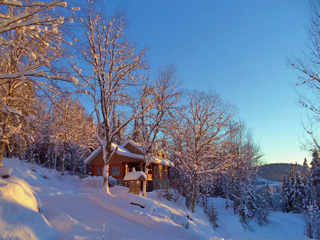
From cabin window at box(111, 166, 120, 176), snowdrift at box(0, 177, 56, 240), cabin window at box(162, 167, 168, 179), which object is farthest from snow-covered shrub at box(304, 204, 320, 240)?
cabin window at box(111, 166, 120, 176)

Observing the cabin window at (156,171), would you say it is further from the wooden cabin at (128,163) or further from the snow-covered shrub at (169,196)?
the snow-covered shrub at (169,196)

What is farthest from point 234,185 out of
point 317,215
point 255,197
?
point 317,215

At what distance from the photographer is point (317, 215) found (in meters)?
18.6

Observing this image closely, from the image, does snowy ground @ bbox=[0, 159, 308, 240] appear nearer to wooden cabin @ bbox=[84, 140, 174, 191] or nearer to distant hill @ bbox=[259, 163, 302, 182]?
wooden cabin @ bbox=[84, 140, 174, 191]

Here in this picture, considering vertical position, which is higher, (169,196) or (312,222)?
(169,196)

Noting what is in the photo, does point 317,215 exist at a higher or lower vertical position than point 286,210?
higher

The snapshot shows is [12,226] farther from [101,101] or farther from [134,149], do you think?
[134,149]

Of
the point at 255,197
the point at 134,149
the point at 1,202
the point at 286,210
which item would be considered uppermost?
the point at 134,149

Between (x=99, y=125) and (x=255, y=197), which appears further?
(x=255, y=197)

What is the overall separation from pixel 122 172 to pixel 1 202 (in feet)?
76.2

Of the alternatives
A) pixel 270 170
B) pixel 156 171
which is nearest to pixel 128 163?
pixel 156 171

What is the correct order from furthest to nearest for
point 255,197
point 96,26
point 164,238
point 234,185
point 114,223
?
1. point 234,185
2. point 255,197
3. point 96,26
4. point 114,223
5. point 164,238

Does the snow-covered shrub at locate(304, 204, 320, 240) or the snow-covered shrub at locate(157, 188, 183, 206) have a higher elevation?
the snow-covered shrub at locate(157, 188, 183, 206)

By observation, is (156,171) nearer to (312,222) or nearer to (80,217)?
(312,222)
